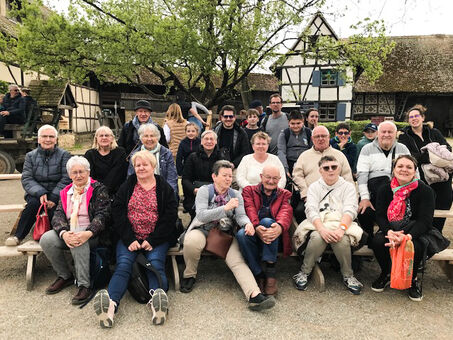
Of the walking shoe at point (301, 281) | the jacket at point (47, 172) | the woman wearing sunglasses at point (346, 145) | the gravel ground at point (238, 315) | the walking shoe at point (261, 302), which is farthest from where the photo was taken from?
the woman wearing sunglasses at point (346, 145)

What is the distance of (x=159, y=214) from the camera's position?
11.4 ft

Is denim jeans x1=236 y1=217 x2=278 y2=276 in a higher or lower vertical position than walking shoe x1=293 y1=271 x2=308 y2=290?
higher

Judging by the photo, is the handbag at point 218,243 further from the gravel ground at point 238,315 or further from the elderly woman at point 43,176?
the elderly woman at point 43,176

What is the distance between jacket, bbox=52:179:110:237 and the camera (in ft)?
11.0

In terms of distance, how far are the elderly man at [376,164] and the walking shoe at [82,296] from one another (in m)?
3.09

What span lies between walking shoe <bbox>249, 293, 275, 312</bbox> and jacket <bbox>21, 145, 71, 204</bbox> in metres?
2.59

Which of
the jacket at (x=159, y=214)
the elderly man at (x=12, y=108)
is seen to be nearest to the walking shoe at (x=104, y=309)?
the jacket at (x=159, y=214)

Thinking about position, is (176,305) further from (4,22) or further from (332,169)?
(4,22)

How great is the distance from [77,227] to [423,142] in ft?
14.3

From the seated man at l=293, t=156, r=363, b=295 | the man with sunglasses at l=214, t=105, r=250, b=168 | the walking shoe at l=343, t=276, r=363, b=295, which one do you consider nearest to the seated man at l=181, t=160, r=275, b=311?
the seated man at l=293, t=156, r=363, b=295

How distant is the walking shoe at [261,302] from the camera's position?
9.62 ft

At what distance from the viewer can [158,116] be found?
10062mm

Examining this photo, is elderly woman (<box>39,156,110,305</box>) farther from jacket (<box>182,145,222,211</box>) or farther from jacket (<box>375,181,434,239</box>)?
jacket (<box>375,181,434,239</box>)

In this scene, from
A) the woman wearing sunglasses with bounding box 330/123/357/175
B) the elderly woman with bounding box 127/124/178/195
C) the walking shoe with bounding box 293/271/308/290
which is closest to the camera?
the walking shoe with bounding box 293/271/308/290
